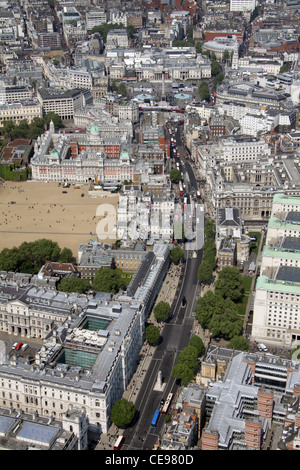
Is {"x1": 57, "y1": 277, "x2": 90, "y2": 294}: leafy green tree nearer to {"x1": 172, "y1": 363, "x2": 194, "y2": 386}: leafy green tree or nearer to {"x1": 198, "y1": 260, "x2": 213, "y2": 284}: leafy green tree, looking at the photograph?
{"x1": 198, "y1": 260, "x2": 213, "y2": 284}: leafy green tree

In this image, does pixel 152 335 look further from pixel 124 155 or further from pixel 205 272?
pixel 124 155

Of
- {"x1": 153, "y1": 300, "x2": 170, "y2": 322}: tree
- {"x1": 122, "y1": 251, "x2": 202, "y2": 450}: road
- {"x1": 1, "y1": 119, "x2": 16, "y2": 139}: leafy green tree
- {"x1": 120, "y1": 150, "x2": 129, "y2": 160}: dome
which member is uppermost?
{"x1": 120, "y1": 150, "x2": 129, "y2": 160}: dome

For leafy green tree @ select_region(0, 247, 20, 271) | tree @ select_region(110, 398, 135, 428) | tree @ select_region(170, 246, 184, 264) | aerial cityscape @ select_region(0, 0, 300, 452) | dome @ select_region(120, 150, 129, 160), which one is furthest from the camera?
dome @ select_region(120, 150, 129, 160)

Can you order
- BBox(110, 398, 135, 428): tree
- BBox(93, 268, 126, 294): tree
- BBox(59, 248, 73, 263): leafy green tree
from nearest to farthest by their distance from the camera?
BBox(110, 398, 135, 428): tree
BBox(93, 268, 126, 294): tree
BBox(59, 248, 73, 263): leafy green tree

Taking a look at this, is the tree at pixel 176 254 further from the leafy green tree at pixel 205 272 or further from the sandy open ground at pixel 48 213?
the sandy open ground at pixel 48 213

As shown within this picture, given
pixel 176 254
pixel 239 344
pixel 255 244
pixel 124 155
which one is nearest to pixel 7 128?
pixel 124 155

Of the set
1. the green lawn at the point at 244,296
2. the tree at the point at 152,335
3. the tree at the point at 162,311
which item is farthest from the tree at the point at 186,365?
the green lawn at the point at 244,296

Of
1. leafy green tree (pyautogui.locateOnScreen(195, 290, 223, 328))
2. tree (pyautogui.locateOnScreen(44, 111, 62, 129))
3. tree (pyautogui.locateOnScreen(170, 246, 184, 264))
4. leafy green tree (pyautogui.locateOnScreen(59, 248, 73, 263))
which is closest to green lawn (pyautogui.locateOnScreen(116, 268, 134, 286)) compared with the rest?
tree (pyautogui.locateOnScreen(170, 246, 184, 264))
